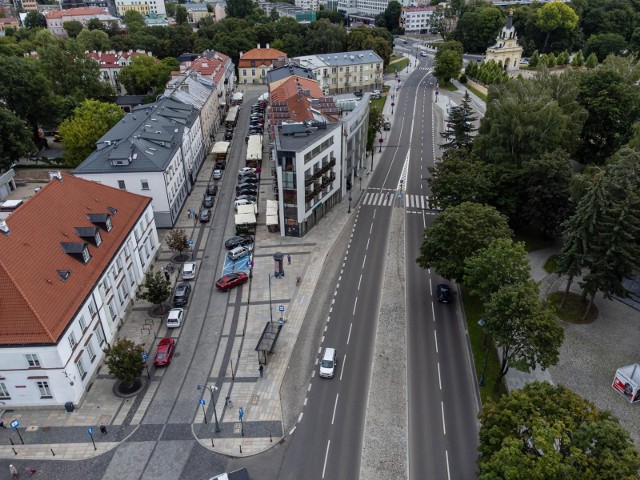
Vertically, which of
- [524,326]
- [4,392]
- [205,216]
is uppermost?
[524,326]

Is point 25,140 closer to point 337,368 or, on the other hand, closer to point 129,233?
point 129,233

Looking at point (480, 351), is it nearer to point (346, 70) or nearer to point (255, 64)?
point (346, 70)

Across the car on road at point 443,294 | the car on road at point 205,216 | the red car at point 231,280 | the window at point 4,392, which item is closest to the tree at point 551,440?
the car on road at point 443,294

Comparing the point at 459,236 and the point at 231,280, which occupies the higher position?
the point at 459,236

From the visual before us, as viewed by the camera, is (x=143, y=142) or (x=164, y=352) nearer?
(x=164, y=352)

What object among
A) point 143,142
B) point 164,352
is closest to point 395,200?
point 143,142

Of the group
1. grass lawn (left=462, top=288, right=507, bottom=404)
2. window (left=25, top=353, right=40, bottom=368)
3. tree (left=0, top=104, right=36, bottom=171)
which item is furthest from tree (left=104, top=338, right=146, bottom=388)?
tree (left=0, top=104, right=36, bottom=171)
